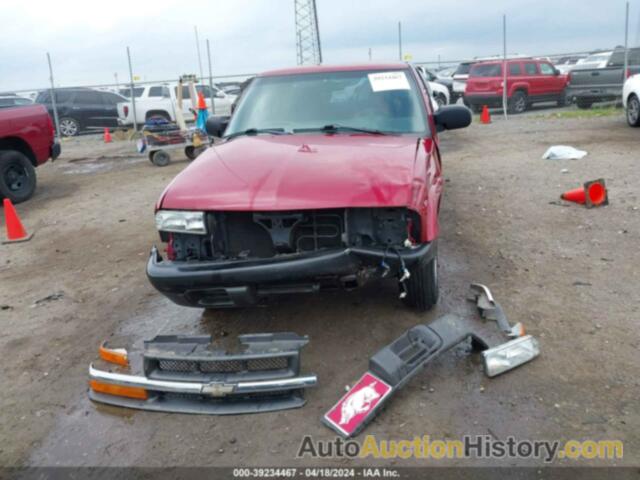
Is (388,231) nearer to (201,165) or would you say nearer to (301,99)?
(201,165)

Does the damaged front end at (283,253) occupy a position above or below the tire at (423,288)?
above

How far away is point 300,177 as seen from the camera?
332cm

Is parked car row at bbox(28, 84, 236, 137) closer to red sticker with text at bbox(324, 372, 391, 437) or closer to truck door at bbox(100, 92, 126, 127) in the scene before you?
truck door at bbox(100, 92, 126, 127)

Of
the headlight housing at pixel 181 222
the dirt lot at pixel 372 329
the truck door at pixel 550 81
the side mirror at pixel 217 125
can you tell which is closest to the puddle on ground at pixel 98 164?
the dirt lot at pixel 372 329

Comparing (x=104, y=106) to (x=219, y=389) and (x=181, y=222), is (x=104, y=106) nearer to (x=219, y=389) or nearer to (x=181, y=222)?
(x=181, y=222)

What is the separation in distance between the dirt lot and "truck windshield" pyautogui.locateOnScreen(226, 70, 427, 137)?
1.29 metres

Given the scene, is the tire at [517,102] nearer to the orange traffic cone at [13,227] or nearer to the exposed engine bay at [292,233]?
the orange traffic cone at [13,227]

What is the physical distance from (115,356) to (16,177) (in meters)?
6.63

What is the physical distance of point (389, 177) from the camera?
3.28m

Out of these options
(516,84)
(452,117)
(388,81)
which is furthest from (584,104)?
(388,81)

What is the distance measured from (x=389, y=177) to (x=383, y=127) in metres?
1.15

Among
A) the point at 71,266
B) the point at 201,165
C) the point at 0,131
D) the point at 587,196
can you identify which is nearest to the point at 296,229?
the point at 201,165

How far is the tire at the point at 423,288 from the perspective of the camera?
365 cm

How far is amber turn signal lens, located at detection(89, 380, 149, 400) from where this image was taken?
10.2 ft
